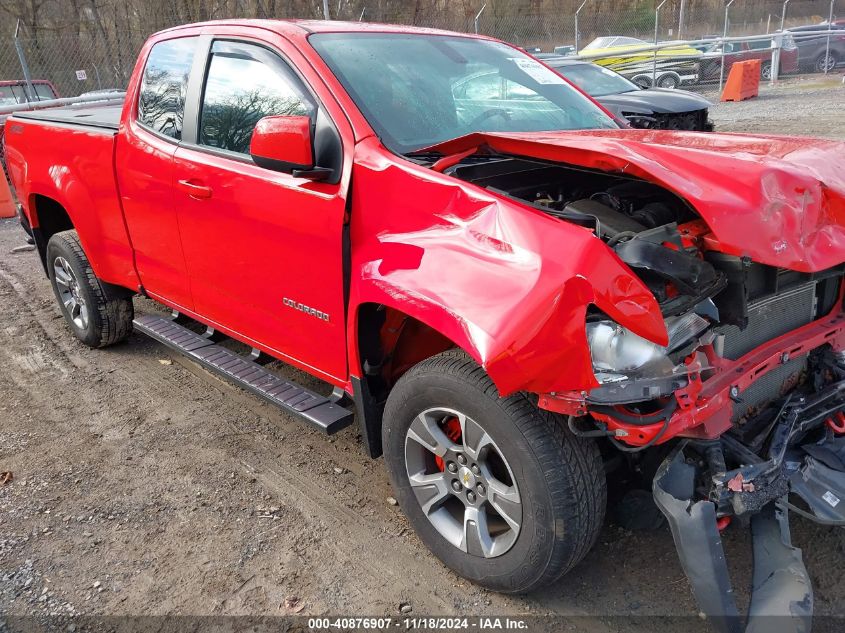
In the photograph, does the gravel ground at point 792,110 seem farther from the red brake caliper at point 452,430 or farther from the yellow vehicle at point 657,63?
the red brake caliper at point 452,430

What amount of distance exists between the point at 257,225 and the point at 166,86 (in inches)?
54.3

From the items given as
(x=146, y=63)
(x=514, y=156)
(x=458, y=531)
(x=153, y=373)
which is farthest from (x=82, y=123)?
(x=458, y=531)

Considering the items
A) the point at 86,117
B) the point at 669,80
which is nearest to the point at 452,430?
the point at 86,117

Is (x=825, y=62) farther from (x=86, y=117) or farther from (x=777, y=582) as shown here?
(x=777, y=582)

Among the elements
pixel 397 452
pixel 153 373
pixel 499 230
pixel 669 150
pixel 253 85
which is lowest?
pixel 153 373

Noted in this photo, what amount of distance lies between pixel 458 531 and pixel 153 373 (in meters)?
2.90

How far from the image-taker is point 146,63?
411cm

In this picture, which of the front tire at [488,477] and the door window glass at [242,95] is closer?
the front tire at [488,477]

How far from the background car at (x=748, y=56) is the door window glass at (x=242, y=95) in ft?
65.1

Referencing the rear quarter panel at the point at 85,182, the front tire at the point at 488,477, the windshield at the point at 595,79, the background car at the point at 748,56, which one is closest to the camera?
the front tire at the point at 488,477

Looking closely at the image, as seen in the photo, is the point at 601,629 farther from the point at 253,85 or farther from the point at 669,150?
the point at 253,85

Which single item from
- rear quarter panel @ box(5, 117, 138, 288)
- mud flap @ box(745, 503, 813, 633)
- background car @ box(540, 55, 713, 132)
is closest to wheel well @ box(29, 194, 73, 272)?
rear quarter panel @ box(5, 117, 138, 288)

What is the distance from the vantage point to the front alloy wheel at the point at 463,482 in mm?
2385

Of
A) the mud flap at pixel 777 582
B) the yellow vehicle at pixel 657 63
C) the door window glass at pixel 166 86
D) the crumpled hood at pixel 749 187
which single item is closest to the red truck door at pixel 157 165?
the door window glass at pixel 166 86
